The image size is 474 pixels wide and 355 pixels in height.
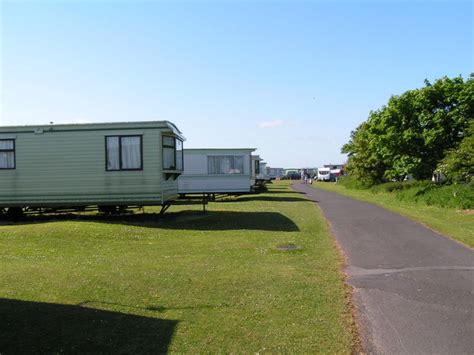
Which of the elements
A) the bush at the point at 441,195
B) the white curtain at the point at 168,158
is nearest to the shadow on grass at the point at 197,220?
the white curtain at the point at 168,158

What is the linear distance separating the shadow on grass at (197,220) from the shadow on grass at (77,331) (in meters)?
8.92

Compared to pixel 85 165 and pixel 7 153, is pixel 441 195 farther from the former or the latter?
pixel 7 153

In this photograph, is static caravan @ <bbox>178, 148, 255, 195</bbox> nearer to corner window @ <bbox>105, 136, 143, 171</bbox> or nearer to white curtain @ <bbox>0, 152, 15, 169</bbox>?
corner window @ <bbox>105, 136, 143, 171</bbox>

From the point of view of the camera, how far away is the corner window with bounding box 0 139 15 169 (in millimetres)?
17562

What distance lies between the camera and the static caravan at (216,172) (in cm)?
2923

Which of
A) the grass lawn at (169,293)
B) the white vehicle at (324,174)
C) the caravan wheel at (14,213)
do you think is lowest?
the grass lawn at (169,293)

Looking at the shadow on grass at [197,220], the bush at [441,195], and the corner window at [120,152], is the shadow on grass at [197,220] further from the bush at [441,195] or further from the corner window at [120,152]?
the bush at [441,195]

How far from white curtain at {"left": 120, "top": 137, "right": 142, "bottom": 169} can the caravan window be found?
1252 centimetres

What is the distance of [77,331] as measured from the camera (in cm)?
547

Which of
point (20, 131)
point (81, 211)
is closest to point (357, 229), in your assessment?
point (81, 211)

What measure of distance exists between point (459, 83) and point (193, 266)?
23402 millimetres

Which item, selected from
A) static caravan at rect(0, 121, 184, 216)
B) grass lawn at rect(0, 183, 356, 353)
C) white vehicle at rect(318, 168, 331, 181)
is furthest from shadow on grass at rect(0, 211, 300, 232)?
white vehicle at rect(318, 168, 331, 181)

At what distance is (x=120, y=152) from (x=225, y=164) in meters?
13.1

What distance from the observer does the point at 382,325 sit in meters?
5.72
